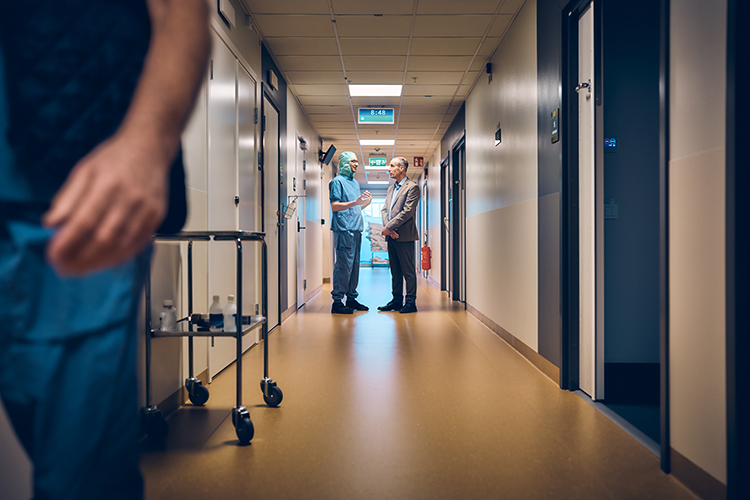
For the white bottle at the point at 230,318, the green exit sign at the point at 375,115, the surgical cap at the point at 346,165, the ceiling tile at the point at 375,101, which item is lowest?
the white bottle at the point at 230,318

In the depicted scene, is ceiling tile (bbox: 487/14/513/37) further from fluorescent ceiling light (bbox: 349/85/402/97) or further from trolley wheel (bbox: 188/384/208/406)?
trolley wheel (bbox: 188/384/208/406)

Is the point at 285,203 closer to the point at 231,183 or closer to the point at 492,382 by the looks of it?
the point at 231,183

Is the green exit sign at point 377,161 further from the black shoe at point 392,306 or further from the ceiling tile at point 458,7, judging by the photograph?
the ceiling tile at point 458,7

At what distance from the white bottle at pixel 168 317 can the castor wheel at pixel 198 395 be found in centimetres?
39

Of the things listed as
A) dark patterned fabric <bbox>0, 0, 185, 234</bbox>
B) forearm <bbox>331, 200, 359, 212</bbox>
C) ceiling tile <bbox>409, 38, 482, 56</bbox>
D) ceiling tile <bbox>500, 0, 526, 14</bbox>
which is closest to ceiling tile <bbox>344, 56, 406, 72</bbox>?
ceiling tile <bbox>409, 38, 482, 56</bbox>

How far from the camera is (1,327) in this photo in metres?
0.37

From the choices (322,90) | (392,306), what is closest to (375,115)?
(322,90)

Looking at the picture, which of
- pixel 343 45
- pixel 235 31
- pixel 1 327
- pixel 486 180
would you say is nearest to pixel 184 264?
pixel 235 31

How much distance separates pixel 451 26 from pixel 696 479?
11.1 ft

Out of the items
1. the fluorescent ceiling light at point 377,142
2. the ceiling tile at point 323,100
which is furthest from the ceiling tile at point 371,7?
the fluorescent ceiling light at point 377,142

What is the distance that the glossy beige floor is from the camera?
1.41 metres

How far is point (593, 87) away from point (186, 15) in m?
2.24

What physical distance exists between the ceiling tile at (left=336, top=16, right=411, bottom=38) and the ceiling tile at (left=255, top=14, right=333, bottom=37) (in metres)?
0.12

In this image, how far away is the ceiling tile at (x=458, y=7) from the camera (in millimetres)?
3266
